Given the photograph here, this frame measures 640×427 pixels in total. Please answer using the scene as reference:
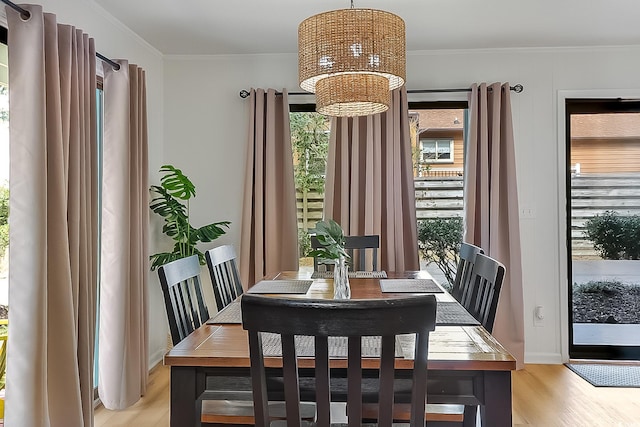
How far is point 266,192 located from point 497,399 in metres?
2.70

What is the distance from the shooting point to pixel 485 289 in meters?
2.04

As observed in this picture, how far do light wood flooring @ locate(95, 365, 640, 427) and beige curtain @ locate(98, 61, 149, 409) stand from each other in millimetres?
143

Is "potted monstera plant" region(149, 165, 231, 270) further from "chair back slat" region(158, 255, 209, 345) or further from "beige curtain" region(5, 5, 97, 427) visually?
"chair back slat" region(158, 255, 209, 345)

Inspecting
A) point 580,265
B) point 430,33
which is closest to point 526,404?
point 580,265

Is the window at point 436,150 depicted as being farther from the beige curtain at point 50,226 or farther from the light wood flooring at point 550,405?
the beige curtain at point 50,226

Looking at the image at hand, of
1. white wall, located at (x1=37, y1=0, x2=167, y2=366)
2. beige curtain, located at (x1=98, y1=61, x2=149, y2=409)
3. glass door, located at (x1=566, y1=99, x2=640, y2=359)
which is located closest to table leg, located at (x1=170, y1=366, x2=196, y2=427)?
beige curtain, located at (x1=98, y1=61, x2=149, y2=409)

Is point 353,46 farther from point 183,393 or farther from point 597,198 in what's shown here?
point 597,198

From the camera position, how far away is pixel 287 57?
398cm

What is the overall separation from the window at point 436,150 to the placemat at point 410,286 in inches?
62.6

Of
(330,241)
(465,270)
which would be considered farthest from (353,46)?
(465,270)

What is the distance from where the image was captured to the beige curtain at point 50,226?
2.07 m

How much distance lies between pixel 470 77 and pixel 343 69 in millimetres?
2192

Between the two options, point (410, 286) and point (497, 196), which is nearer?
point (410, 286)

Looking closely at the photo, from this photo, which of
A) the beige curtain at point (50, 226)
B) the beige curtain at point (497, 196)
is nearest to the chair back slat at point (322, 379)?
the beige curtain at point (50, 226)
